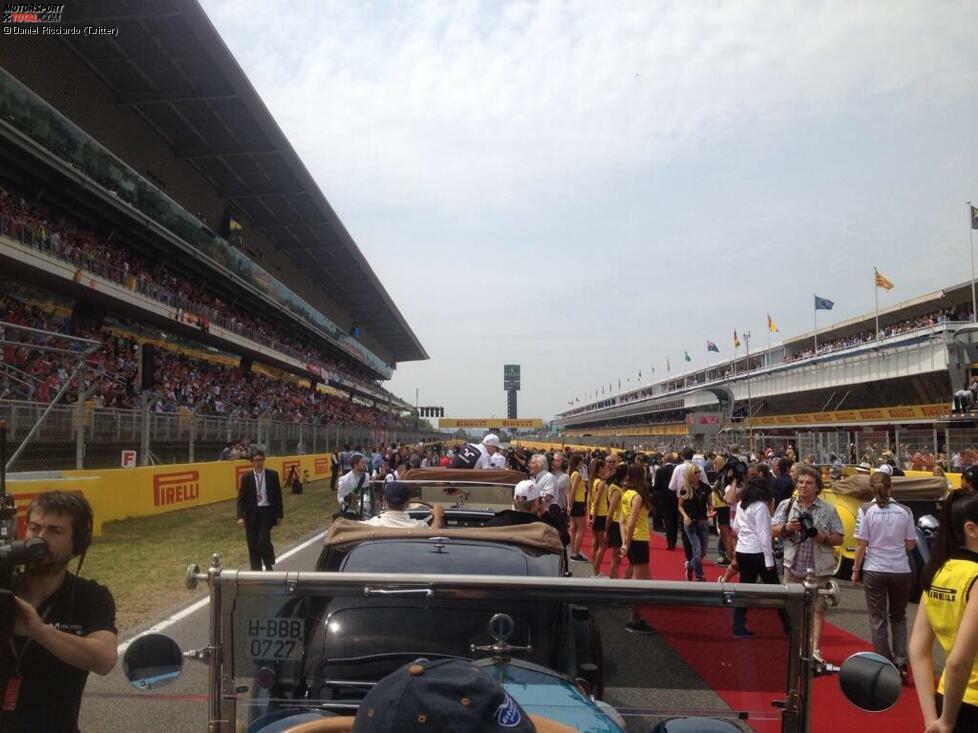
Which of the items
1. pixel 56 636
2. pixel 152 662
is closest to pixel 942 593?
pixel 152 662

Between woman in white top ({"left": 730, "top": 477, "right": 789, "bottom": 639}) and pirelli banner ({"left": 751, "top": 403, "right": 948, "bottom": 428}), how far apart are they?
104 ft

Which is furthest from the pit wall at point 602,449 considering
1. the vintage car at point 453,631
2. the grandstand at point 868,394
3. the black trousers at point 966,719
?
the vintage car at point 453,631

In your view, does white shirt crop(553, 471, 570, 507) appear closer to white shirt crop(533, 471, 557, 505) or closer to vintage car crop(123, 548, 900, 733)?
white shirt crop(533, 471, 557, 505)

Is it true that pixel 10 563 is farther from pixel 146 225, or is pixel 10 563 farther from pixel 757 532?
pixel 146 225

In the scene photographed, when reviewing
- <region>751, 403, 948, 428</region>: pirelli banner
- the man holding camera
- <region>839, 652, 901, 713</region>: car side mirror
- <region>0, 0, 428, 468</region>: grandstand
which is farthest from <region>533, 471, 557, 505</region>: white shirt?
<region>751, 403, 948, 428</region>: pirelli banner

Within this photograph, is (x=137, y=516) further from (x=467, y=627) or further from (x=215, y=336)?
(x=215, y=336)

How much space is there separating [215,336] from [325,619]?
115ft

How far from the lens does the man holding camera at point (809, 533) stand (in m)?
6.89

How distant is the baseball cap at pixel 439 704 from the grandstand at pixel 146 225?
1223 centimetres

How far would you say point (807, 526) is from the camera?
6.91m

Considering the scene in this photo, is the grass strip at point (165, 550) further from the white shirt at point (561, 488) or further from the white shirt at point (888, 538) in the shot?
the white shirt at point (888, 538)

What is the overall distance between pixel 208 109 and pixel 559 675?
107 feet

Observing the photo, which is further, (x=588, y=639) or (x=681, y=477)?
(x=681, y=477)

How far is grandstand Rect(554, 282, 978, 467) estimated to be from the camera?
25.6 meters
